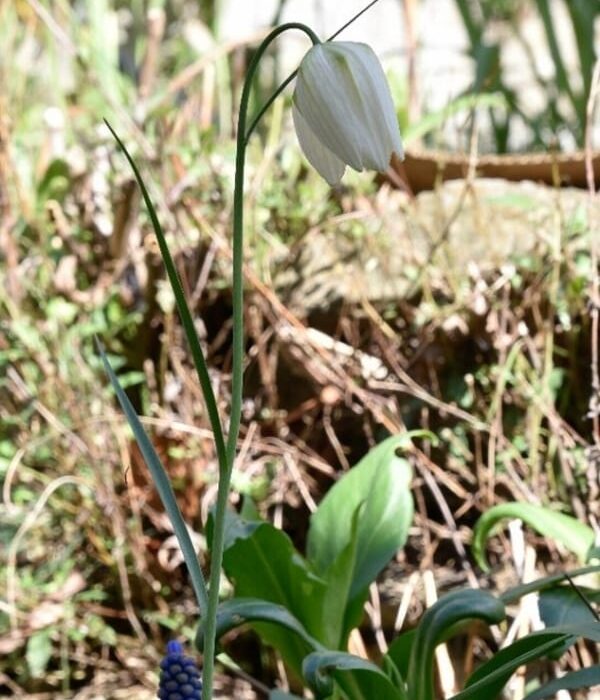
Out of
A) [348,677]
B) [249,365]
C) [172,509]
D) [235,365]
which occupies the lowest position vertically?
[348,677]

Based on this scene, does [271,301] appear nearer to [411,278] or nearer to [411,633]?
[411,278]

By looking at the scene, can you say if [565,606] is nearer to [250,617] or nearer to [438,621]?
[438,621]

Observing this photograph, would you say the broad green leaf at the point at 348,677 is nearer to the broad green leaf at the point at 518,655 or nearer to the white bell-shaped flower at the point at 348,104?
the broad green leaf at the point at 518,655

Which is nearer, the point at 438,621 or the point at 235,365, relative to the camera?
the point at 235,365

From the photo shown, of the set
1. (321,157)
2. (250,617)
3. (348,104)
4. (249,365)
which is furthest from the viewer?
(249,365)

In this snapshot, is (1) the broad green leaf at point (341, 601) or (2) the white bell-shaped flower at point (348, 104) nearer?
(2) the white bell-shaped flower at point (348, 104)

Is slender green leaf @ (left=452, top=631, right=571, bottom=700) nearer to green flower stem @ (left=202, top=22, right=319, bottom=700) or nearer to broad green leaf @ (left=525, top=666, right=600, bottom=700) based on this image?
broad green leaf @ (left=525, top=666, right=600, bottom=700)

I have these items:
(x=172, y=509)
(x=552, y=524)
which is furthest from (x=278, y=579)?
(x=172, y=509)

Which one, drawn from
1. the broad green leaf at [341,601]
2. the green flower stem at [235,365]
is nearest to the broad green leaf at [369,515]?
the broad green leaf at [341,601]
